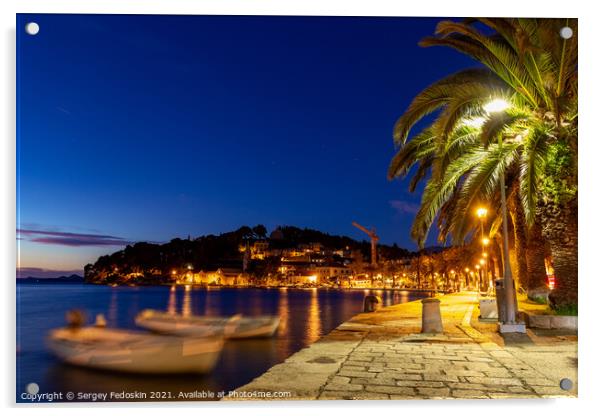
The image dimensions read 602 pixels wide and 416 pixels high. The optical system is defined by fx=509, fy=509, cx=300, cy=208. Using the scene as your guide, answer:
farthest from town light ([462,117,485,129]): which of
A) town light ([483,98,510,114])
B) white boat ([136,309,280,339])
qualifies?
white boat ([136,309,280,339])

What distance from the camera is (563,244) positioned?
8.32m

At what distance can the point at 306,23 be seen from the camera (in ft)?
21.7

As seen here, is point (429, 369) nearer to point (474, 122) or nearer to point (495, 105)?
point (495, 105)

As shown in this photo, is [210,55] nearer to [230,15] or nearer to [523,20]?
[230,15]

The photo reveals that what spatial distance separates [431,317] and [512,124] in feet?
12.4

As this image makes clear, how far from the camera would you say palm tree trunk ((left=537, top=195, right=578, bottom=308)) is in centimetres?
812

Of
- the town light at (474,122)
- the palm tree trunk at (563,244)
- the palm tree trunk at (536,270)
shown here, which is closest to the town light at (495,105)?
the town light at (474,122)

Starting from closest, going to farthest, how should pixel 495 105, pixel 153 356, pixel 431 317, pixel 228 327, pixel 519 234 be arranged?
pixel 495 105 < pixel 153 356 < pixel 431 317 < pixel 519 234 < pixel 228 327

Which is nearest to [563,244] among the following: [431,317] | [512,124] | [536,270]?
[512,124]

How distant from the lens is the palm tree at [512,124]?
6934 mm

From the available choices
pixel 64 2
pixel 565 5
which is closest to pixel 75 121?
pixel 64 2

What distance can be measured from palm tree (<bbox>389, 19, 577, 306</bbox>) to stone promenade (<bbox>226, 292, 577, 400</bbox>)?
5.82 feet

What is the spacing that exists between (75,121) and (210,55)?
92.0 inches

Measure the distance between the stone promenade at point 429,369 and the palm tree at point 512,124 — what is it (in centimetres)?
177
